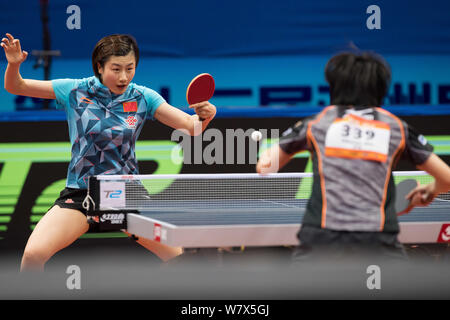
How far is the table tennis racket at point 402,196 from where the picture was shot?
3.40m

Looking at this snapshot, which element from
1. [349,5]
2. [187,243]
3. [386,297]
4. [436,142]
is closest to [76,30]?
[349,5]

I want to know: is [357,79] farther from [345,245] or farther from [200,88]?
[200,88]

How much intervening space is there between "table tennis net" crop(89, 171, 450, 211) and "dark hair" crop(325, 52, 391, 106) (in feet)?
4.06

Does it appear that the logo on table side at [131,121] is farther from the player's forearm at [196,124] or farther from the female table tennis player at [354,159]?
the female table tennis player at [354,159]

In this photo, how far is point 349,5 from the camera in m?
8.35

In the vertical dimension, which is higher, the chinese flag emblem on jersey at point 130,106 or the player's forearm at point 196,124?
the chinese flag emblem on jersey at point 130,106

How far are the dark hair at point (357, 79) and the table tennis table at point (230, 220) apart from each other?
661mm

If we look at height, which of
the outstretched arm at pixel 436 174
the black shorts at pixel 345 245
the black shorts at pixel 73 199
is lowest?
the black shorts at pixel 73 199

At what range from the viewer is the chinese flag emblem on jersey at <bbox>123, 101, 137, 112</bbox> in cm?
438

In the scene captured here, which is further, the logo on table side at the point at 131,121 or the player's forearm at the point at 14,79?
the logo on table side at the point at 131,121

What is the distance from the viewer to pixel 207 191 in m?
5.14

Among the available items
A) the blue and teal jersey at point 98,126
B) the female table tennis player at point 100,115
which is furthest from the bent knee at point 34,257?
the blue and teal jersey at point 98,126

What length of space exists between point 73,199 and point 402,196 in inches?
73.0

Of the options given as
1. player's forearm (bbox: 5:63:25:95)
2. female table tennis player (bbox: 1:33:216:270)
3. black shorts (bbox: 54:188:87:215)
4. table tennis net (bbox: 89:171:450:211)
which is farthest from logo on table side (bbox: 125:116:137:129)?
player's forearm (bbox: 5:63:25:95)
